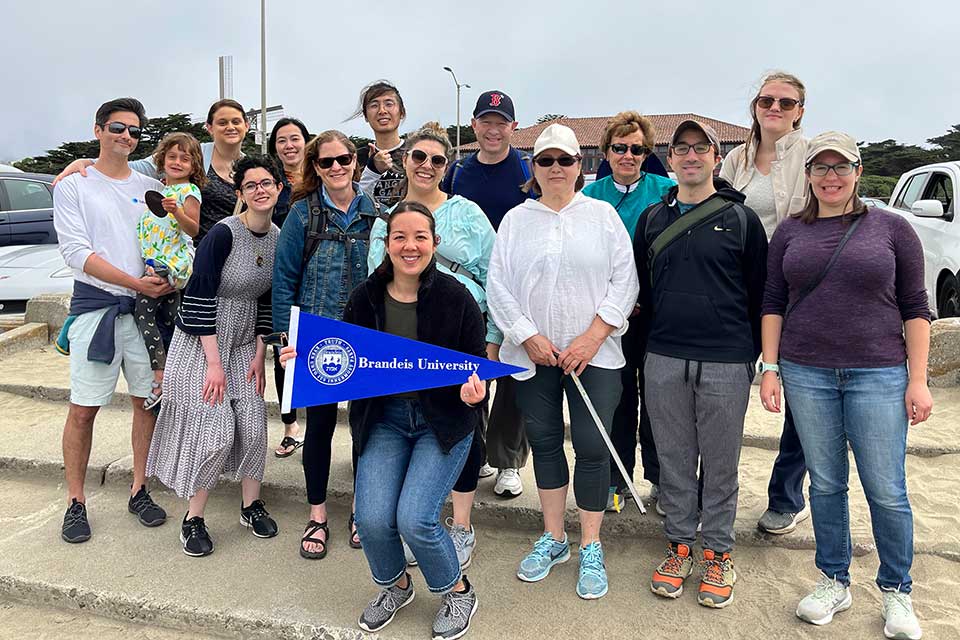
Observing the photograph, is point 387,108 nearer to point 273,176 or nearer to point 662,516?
point 273,176

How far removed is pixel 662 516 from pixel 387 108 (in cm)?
304

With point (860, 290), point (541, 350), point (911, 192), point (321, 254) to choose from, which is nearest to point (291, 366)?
point (321, 254)

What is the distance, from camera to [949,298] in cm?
670

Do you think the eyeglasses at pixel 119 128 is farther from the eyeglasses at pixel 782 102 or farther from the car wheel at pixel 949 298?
the car wheel at pixel 949 298

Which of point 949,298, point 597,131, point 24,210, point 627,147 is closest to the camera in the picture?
point 627,147

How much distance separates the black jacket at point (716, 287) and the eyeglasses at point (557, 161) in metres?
0.59

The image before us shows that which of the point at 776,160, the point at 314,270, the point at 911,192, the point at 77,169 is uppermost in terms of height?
the point at 911,192

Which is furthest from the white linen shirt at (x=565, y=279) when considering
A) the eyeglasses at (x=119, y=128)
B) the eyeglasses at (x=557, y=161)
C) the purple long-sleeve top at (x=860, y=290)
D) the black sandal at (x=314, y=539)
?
the eyeglasses at (x=119, y=128)

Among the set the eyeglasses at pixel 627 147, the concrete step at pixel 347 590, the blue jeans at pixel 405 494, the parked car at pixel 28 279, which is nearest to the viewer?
the blue jeans at pixel 405 494

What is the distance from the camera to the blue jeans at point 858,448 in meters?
2.68

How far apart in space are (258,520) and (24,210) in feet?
28.3

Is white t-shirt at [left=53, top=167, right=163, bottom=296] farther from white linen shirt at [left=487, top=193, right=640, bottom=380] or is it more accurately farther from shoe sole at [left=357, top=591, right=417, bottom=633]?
shoe sole at [left=357, top=591, right=417, bottom=633]

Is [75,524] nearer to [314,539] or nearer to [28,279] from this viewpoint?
[314,539]

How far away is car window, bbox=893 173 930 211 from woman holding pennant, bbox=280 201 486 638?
23.4 ft
